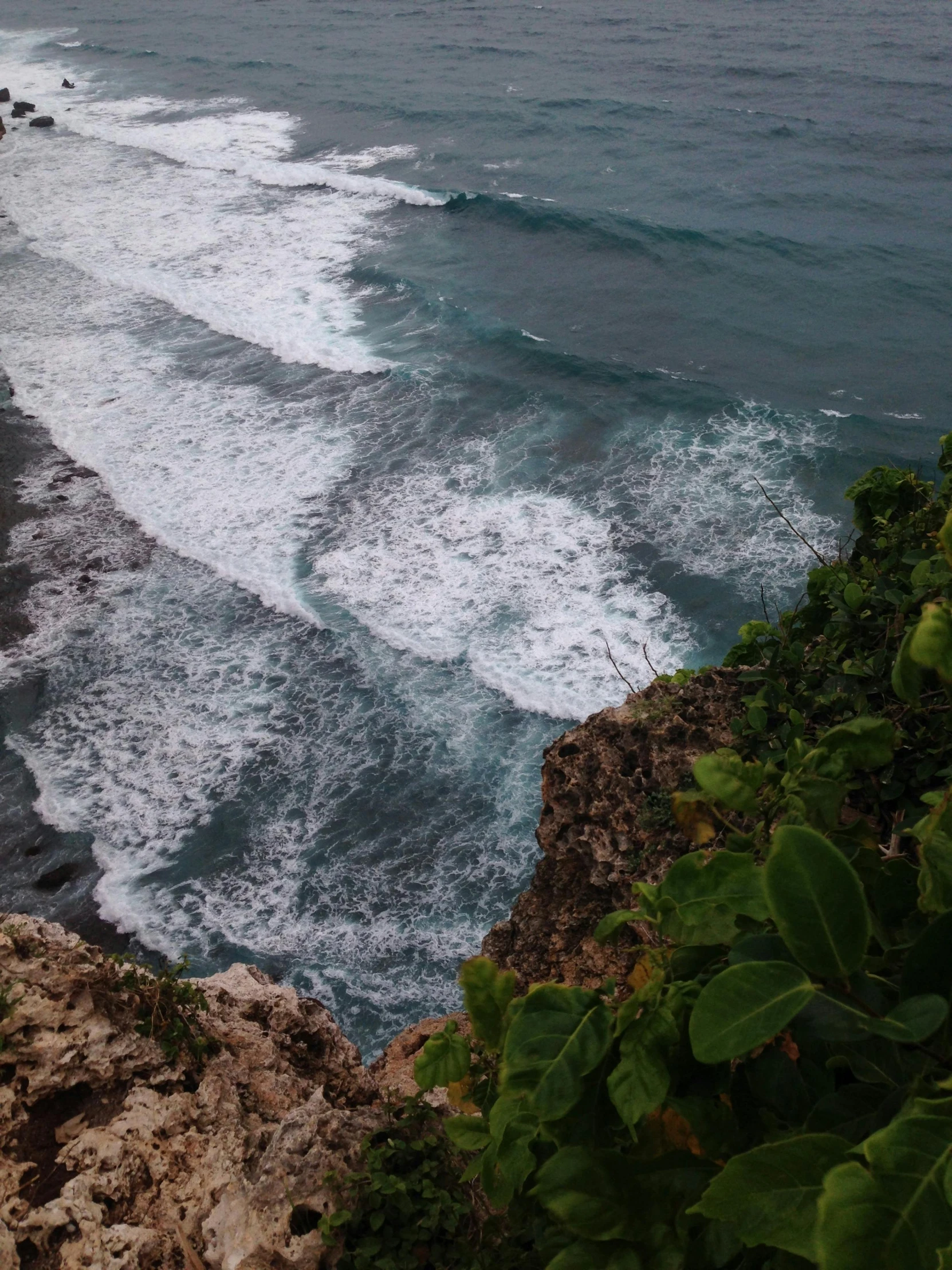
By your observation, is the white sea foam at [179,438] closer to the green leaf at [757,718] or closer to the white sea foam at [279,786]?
the white sea foam at [279,786]

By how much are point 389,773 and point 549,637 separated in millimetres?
2734

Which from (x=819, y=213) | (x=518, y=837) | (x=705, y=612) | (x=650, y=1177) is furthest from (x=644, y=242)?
(x=650, y=1177)

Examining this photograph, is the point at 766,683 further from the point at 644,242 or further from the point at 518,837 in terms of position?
the point at 644,242

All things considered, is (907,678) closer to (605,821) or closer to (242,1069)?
(242,1069)

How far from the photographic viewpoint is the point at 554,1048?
160 cm

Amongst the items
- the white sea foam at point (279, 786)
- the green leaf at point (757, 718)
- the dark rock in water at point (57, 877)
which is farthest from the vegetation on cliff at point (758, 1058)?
the dark rock in water at point (57, 877)

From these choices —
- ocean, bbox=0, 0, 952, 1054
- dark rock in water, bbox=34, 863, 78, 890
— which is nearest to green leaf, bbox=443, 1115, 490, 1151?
ocean, bbox=0, 0, 952, 1054

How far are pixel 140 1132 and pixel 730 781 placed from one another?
3.01 meters

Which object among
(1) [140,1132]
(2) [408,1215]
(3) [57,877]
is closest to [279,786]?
(3) [57,877]

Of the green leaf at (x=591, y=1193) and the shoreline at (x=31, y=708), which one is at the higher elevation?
the green leaf at (x=591, y=1193)

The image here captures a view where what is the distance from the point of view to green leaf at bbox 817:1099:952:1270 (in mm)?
1067

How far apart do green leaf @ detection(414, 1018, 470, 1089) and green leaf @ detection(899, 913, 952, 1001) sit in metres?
1.09

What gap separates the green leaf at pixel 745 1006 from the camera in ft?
4.20

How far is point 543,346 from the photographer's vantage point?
19688 mm
